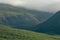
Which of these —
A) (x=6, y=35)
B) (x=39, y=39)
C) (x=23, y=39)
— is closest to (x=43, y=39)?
(x=39, y=39)

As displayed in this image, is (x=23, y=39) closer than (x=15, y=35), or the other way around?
(x=23, y=39)

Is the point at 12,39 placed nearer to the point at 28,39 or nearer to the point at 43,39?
the point at 28,39

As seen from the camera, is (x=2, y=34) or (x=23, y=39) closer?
(x=23, y=39)

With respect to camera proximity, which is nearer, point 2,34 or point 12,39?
point 12,39

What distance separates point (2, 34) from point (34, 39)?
2435 cm

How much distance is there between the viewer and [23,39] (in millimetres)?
152750

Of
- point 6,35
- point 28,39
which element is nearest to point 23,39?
point 28,39

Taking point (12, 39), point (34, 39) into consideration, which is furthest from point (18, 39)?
point (34, 39)

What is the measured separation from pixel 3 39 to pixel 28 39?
64.4 ft

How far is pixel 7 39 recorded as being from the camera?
146 meters

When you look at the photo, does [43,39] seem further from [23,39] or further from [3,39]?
[3,39]

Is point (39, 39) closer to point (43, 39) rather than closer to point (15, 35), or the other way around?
point (43, 39)

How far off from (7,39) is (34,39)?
20.8 metres

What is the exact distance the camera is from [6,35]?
527ft
